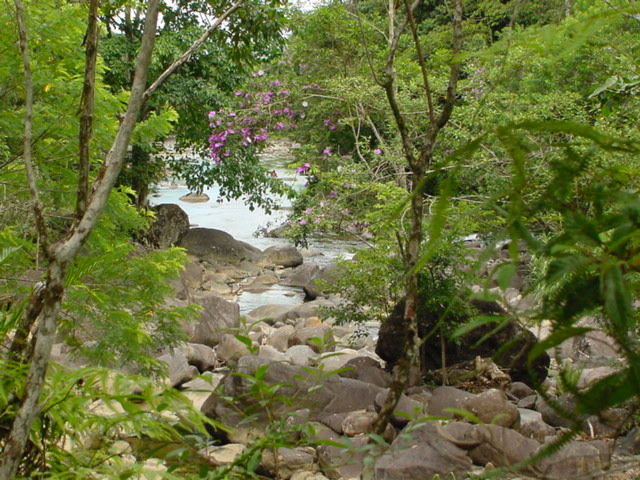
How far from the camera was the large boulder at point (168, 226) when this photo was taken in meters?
12.8

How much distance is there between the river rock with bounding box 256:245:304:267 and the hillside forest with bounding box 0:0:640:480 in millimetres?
1373

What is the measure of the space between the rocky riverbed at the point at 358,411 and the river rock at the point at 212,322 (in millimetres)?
16

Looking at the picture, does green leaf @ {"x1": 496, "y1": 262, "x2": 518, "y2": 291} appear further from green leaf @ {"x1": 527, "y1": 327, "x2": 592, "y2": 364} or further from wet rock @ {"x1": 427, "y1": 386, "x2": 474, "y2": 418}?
wet rock @ {"x1": 427, "y1": 386, "x2": 474, "y2": 418}

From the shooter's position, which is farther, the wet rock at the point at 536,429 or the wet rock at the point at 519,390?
the wet rock at the point at 519,390

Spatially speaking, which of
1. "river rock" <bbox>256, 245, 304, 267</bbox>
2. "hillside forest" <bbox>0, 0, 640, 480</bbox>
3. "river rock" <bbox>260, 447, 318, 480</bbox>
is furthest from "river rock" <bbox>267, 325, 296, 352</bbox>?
"river rock" <bbox>256, 245, 304, 267</bbox>

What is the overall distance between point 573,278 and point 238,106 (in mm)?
9951

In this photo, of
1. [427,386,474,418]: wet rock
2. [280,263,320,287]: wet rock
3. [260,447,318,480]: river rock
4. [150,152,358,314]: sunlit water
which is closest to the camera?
[260,447,318,480]: river rock

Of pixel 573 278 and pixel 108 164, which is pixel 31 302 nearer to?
pixel 108 164

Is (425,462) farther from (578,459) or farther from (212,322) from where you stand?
(212,322)

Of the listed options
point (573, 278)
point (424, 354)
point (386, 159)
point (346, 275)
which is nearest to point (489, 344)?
point (424, 354)

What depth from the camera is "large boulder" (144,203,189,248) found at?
41.8 ft

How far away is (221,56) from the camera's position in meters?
10.8

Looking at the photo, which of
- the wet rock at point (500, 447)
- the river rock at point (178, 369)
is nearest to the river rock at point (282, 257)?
the river rock at point (178, 369)

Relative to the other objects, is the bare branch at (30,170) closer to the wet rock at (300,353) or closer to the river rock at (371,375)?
the river rock at (371,375)
